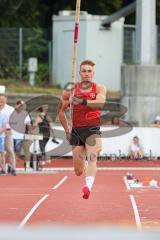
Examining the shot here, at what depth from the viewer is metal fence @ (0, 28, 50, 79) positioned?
1304 inches

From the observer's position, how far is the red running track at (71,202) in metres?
8.89

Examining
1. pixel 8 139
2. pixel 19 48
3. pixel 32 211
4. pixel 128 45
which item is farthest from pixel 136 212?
pixel 128 45

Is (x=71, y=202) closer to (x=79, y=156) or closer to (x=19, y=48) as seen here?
(x=79, y=156)

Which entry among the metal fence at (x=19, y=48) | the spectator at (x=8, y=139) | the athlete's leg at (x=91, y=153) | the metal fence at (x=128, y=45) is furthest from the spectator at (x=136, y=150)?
the athlete's leg at (x=91, y=153)

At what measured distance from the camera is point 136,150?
76.4ft

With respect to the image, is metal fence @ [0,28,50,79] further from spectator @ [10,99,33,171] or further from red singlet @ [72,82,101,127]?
red singlet @ [72,82,101,127]

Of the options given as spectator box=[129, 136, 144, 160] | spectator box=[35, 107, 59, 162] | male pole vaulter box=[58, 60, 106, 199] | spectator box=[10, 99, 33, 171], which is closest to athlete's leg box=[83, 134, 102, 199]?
male pole vaulter box=[58, 60, 106, 199]

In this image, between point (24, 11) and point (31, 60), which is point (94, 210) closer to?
point (31, 60)

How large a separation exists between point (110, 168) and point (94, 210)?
452 inches

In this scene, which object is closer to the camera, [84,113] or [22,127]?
[84,113]

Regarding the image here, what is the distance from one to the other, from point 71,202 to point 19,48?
75.2 ft

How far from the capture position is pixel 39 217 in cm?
916

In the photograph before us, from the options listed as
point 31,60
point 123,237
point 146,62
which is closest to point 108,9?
point 31,60

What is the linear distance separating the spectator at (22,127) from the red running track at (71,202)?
6.33ft
